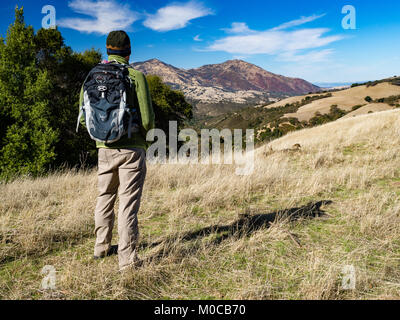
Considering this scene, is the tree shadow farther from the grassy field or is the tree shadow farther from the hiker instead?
the hiker

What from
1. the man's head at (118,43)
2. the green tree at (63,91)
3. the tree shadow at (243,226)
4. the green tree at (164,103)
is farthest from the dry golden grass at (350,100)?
the man's head at (118,43)

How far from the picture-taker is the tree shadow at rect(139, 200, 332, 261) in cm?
338

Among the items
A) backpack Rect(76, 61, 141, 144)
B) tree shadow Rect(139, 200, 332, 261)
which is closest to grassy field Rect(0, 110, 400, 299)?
tree shadow Rect(139, 200, 332, 261)

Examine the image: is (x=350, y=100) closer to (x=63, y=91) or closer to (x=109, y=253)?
(x=63, y=91)

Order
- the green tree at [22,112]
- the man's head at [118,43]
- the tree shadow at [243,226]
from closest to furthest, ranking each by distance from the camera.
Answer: the man's head at [118,43]
the tree shadow at [243,226]
the green tree at [22,112]

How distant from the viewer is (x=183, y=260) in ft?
9.39

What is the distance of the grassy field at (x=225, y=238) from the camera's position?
97.3 inches

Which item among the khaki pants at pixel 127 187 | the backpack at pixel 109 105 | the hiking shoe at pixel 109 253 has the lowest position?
the hiking shoe at pixel 109 253

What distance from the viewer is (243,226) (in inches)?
148

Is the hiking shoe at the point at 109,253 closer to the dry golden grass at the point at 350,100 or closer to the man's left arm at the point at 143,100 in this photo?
the man's left arm at the point at 143,100

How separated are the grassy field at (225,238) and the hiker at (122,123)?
1.58 ft

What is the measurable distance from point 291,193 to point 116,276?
3.72 meters

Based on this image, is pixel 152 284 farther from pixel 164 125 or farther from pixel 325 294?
pixel 164 125

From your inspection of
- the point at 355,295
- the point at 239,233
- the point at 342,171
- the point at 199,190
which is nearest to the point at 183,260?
the point at 239,233
